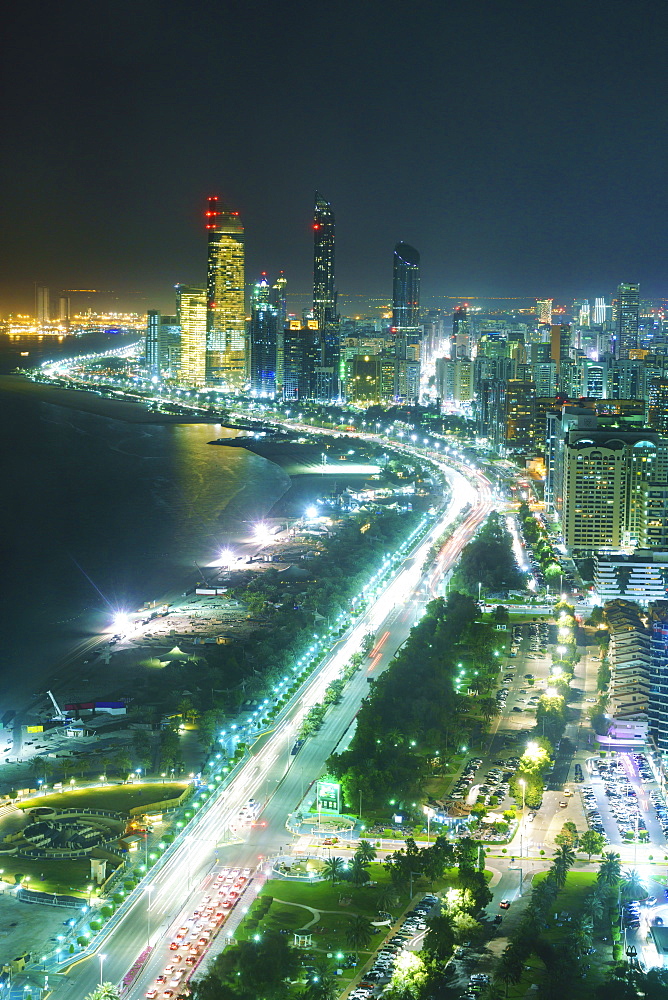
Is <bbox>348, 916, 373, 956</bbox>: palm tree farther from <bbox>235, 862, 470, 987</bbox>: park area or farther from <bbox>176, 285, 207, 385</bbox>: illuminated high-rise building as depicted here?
<bbox>176, 285, 207, 385</bbox>: illuminated high-rise building

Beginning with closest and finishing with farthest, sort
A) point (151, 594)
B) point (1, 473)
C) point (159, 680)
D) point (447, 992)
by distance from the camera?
point (447, 992), point (159, 680), point (151, 594), point (1, 473)

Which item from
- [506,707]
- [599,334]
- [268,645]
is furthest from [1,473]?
[599,334]

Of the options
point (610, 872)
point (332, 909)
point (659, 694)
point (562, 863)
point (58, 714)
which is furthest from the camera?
point (58, 714)

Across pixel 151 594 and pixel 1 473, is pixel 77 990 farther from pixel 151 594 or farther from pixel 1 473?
pixel 1 473

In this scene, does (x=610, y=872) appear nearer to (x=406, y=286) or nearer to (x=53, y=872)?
(x=53, y=872)

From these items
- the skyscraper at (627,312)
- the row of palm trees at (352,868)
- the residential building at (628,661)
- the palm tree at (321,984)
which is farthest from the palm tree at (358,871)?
the skyscraper at (627,312)

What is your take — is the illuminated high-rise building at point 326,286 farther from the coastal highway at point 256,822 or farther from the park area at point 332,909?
the park area at point 332,909

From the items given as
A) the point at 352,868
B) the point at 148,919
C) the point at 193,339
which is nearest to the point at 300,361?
the point at 193,339
